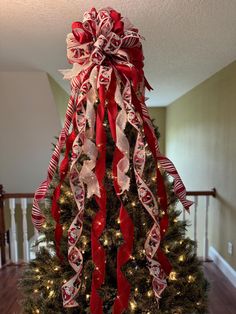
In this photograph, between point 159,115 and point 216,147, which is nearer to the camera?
point 216,147

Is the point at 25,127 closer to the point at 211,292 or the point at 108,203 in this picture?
the point at 108,203

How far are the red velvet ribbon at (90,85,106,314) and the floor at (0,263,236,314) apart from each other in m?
1.46

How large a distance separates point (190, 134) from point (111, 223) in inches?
123

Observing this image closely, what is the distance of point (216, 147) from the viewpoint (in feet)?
9.45

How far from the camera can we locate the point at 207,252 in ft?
9.70

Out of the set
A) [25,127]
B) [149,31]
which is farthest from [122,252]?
[25,127]

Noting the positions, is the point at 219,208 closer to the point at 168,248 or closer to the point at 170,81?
the point at 170,81

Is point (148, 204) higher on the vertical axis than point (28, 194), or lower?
higher

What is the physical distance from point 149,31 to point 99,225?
1.41 meters

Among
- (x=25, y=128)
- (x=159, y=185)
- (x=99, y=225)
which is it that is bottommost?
(x=99, y=225)

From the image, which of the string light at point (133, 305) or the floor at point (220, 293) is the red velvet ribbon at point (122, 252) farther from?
the floor at point (220, 293)

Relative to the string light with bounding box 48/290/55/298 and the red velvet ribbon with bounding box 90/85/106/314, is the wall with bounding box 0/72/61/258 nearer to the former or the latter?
the red velvet ribbon with bounding box 90/85/106/314

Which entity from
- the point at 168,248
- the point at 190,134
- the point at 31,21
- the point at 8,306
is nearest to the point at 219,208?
the point at 190,134

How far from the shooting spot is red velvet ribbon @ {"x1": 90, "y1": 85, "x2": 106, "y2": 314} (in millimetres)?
1000
